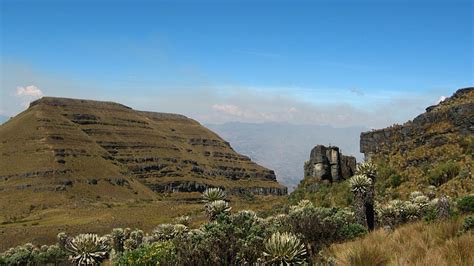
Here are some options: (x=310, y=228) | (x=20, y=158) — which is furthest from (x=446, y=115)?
(x=20, y=158)

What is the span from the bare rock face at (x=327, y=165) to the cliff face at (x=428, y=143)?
9389mm

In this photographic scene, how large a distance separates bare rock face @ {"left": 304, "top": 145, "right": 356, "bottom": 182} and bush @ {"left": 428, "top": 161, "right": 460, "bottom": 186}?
82.5 ft

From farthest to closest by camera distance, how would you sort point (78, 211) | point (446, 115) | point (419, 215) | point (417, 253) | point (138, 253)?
point (78, 211) < point (446, 115) < point (419, 215) < point (138, 253) < point (417, 253)

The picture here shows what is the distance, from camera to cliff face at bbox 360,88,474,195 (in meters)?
44.7

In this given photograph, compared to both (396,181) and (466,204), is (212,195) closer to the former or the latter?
(466,204)

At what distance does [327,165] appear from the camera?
68.3m

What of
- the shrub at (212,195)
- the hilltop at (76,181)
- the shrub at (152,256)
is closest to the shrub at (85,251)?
the shrub at (212,195)

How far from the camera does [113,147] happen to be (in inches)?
7515

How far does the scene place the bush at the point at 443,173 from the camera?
1650 inches

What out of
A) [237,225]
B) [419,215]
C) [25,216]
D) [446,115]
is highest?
[446,115]

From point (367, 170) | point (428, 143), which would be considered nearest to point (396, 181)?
point (428, 143)

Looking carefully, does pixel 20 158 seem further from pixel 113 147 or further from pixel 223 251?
pixel 223 251

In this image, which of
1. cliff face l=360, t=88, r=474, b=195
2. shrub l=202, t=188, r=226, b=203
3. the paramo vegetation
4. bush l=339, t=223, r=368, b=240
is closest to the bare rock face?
cliff face l=360, t=88, r=474, b=195

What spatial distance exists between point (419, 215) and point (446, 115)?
26.7 m
